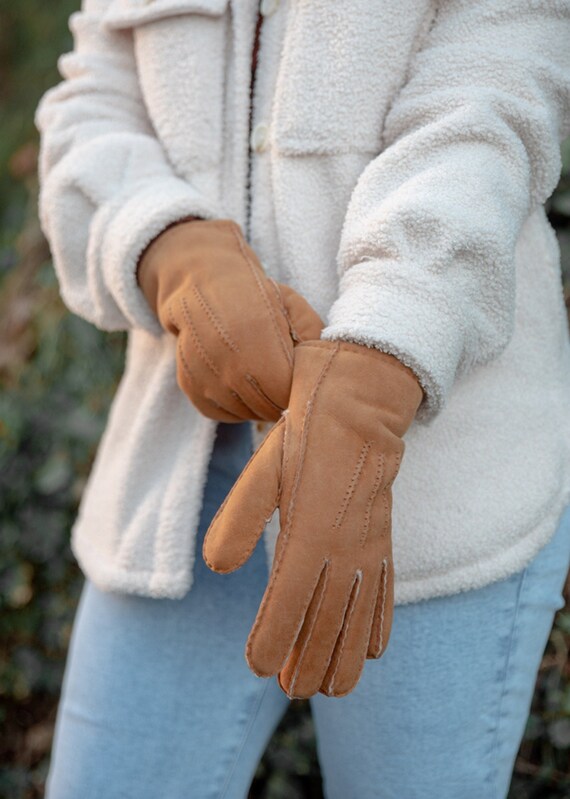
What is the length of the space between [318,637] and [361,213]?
40cm

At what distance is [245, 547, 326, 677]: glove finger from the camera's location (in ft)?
2.25

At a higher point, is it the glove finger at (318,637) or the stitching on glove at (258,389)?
the stitching on glove at (258,389)

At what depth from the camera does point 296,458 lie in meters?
0.69

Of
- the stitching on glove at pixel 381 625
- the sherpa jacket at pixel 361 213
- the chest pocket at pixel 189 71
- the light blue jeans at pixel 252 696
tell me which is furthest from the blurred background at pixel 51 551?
the chest pocket at pixel 189 71

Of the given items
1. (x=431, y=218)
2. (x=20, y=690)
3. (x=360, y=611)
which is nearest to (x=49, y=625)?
(x=20, y=690)

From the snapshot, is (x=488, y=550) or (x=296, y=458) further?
(x=488, y=550)

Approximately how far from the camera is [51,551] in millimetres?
1984

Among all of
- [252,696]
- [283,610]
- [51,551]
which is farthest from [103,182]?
[51,551]

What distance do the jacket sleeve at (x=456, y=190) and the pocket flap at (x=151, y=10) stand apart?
0.25 metres

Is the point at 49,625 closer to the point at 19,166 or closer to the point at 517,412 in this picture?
the point at 517,412

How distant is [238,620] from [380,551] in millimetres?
355

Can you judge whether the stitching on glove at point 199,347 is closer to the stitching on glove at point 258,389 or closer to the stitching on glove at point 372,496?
the stitching on glove at point 258,389

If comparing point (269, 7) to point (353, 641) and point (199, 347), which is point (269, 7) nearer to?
point (199, 347)

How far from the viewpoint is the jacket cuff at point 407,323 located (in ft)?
2.31
